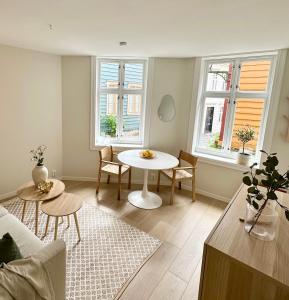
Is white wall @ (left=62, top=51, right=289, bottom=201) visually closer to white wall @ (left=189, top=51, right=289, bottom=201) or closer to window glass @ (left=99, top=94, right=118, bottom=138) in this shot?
white wall @ (left=189, top=51, right=289, bottom=201)

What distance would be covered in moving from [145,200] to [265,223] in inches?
85.9

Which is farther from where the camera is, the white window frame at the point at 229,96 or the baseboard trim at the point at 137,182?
the baseboard trim at the point at 137,182

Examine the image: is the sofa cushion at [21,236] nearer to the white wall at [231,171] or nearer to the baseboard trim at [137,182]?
the baseboard trim at [137,182]

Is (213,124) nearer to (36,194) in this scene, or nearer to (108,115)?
(108,115)

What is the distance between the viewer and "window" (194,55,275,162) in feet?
10.1

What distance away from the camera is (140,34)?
228cm

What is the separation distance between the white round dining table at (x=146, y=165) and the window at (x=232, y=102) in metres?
0.83

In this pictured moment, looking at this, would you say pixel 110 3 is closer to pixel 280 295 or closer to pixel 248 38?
pixel 248 38

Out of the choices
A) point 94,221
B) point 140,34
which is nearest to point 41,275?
point 94,221

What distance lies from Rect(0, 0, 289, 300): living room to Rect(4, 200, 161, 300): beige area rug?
0.01m

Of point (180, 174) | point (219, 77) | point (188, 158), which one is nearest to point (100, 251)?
point (180, 174)

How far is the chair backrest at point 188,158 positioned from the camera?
3.24 meters

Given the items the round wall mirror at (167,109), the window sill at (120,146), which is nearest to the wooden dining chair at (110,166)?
the window sill at (120,146)

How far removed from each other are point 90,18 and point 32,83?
72.8 inches
